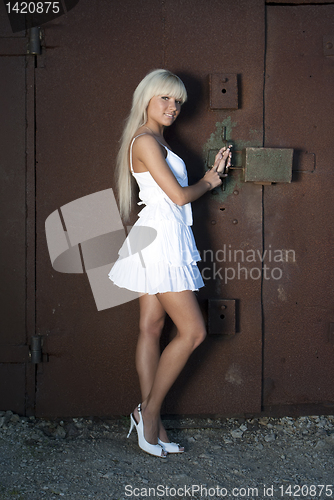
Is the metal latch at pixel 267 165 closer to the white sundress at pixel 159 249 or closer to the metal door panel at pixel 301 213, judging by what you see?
the metal door panel at pixel 301 213

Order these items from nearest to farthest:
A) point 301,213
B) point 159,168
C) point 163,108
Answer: point 159,168 < point 163,108 < point 301,213

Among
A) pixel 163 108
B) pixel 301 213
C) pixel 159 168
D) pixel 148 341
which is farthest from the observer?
pixel 301 213

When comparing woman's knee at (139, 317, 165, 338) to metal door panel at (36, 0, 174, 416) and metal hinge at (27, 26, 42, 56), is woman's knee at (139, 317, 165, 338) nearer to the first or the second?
metal door panel at (36, 0, 174, 416)

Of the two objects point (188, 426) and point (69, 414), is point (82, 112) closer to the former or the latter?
point (69, 414)

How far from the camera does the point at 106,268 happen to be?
2787 millimetres

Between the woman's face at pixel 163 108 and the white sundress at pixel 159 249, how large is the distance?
18 centimetres

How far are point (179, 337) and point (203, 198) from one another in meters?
0.92

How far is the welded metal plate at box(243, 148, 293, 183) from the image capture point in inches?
104

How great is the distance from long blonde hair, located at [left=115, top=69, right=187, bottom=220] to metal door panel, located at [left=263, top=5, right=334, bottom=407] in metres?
0.73

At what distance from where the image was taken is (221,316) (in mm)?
2785

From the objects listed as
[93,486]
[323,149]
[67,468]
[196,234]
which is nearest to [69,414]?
[67,468]

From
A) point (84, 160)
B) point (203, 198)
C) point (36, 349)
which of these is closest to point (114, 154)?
point (84, 160)

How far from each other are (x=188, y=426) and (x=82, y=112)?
2.13 metres

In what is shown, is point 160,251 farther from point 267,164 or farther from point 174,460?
point 174,460
